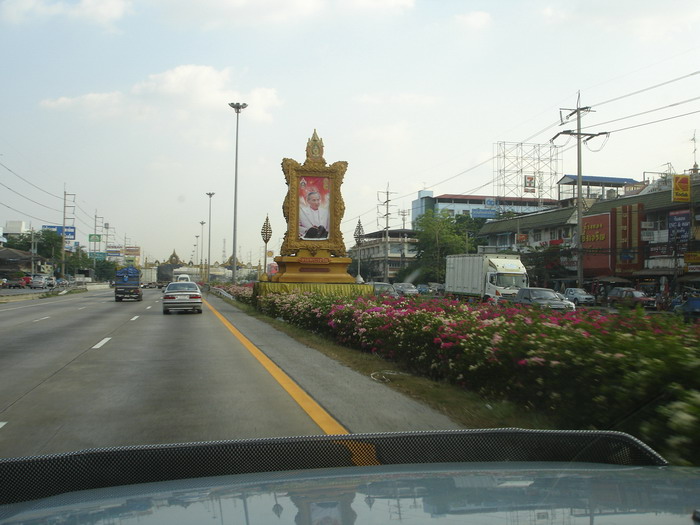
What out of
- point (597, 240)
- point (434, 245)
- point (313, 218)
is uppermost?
point (434, 245)

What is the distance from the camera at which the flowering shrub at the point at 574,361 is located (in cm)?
429

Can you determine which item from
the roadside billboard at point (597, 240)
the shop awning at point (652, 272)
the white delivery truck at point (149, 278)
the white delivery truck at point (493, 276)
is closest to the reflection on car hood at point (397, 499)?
the white delivery truck at point (493, 276)

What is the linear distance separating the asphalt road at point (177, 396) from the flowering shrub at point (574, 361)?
3.12 ft

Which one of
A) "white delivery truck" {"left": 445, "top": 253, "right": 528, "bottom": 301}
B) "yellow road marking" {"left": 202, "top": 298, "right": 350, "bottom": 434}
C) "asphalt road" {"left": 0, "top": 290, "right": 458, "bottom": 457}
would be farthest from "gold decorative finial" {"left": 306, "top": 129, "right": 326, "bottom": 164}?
"yellow road marking" {"left": 202, "top": 298, "right": 350, "bottom": 434}

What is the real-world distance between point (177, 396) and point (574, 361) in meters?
5.16

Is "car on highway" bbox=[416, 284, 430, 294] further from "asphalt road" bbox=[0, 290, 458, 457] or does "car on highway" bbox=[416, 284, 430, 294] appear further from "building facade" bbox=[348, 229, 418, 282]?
"building facade" bbox=[348, 229, 418, 282]

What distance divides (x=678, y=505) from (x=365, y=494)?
130 centimetres

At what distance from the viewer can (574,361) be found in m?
5.44

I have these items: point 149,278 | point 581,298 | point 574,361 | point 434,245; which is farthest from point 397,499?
point 149,278

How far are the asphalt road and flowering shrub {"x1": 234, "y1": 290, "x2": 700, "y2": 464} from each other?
95 centimetres

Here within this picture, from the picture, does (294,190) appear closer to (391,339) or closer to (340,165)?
(340,165)

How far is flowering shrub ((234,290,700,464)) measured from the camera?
4.29m

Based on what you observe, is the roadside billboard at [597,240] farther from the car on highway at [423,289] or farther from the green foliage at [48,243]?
the green foliage at [48,243]

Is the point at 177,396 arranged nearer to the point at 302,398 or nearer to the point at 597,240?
the point at 302,398
